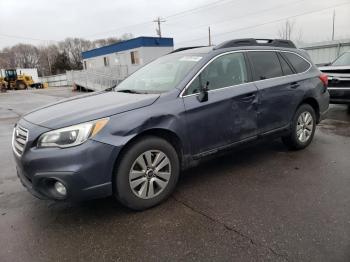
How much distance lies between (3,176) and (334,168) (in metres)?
4.75

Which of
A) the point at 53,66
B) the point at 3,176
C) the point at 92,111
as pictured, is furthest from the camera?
the point at 53,66

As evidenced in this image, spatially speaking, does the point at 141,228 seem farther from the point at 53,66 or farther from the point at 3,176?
the point at 53,66

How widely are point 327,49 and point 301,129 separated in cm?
1696

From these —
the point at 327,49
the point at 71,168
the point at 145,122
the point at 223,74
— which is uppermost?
the point at 327,49

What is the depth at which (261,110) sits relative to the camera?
431cm

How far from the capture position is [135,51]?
31141 millimetres

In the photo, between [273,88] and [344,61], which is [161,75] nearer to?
[273,88]

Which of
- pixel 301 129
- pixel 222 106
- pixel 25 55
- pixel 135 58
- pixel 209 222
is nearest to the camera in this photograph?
pixel 209 222

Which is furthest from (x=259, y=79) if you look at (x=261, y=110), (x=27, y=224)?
(x=27, y=224)

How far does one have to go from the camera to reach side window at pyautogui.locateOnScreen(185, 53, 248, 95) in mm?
3754

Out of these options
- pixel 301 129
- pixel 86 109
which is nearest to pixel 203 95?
pixel 86 109

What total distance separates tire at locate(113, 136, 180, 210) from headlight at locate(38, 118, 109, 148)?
0.42 metres

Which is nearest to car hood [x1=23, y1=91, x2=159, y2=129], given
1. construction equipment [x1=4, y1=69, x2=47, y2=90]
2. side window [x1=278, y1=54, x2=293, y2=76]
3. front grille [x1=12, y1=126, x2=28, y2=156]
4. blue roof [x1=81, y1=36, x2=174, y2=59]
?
front grille [x1=12, y1=126, x2=28, y2=156]

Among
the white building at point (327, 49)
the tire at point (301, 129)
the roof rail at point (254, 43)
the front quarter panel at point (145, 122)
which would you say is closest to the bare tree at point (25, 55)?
the white building at point (327, 49)
